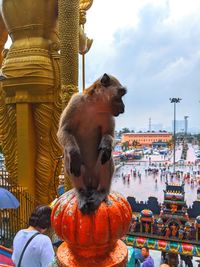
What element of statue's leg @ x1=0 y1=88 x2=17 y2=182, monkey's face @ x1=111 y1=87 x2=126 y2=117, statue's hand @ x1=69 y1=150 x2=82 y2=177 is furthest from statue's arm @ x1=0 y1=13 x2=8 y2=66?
statue's hand @ x1=69 y1=150 x2=82 y2=177

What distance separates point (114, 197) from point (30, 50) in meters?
4.83

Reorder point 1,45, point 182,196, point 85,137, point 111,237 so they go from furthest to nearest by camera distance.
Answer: point 182,196
point 1,45
point 85,137
point 111,237

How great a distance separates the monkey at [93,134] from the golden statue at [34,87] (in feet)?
12.5

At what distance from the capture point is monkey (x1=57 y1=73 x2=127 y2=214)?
1859mm

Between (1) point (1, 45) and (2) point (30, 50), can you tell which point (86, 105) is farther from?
(1) point (1, 45)

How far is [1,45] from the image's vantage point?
7195mm

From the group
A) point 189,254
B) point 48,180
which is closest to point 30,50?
point 48,180

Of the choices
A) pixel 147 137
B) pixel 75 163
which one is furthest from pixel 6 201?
pixel 147 137

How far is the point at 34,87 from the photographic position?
19.6ft

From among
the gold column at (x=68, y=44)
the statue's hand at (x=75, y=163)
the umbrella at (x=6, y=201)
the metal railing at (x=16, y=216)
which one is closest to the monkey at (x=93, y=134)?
the statue's hand at (x=75, y=163)

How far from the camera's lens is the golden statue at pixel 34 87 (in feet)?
19.6

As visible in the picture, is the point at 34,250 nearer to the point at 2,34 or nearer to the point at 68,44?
the point at 68,44

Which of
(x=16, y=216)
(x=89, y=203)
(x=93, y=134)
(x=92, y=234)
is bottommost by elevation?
(x=16, y=216)

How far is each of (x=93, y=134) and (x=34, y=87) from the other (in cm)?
416
